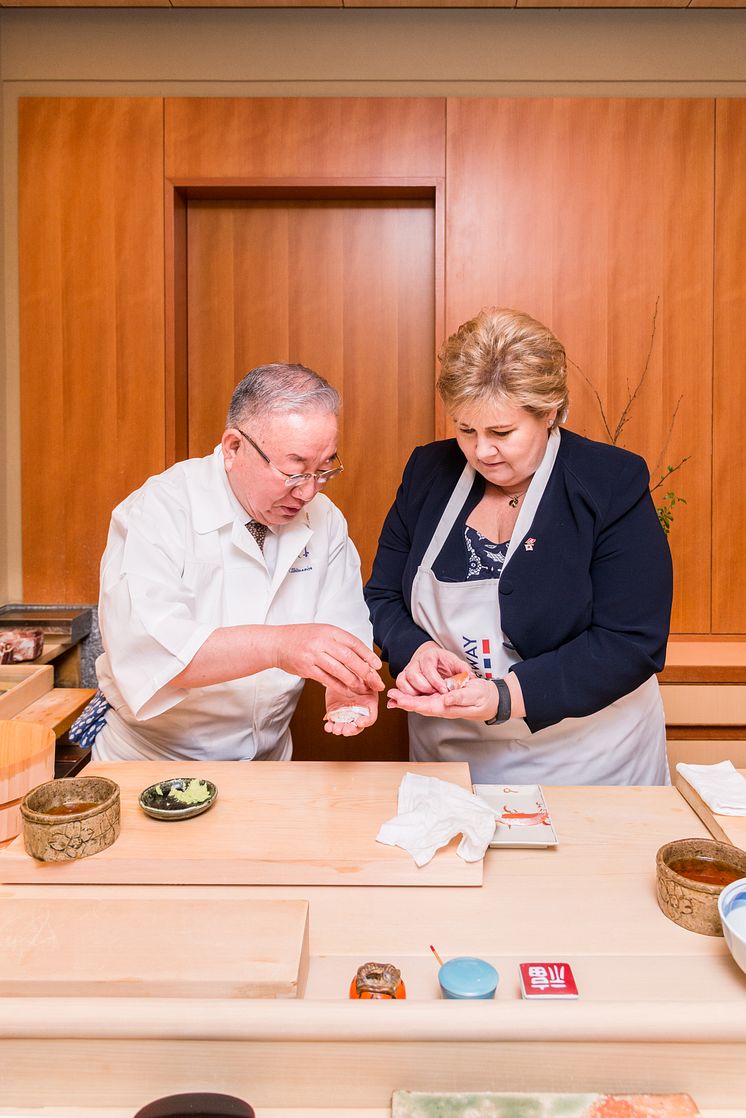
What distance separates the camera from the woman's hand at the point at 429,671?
1719mm

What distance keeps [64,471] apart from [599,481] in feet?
7.55

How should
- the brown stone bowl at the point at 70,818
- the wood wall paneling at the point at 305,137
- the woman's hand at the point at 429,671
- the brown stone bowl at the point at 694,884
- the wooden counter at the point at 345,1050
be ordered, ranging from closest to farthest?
the wooden counter at the point at 345,1050 < the brown stone bowl at the point at 694,884 < the brown stone bowl at the point at 70,818 < the woman's hand at the point at 429,671 < the wood wall paneling at the point at 305,137

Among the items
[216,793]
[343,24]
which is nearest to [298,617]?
[216,793]

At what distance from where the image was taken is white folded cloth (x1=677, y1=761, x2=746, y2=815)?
4.86 ft

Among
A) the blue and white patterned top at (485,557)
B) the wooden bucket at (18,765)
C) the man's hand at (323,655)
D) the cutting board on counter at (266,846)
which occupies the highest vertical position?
the blue and white patterned top at (485,557)

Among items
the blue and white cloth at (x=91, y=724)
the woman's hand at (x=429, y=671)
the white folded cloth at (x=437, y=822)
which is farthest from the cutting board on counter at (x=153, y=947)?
the blue and white cloth at (x=91, y=724)

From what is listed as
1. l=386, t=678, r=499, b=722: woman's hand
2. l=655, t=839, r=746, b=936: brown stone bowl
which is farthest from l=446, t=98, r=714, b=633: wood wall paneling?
l=655, t=839, r=746, b=936: brown stone bowl

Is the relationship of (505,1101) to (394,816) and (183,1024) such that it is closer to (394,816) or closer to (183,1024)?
(183,1024)

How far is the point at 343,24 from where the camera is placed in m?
3.18

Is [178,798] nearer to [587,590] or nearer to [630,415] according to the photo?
[587,590]

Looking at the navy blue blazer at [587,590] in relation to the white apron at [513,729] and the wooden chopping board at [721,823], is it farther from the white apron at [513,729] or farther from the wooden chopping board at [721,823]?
the wooden chopping board at [721,823]

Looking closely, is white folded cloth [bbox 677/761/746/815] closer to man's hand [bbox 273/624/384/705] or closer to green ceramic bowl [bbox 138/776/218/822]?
man's hand [bbox 273/624/384/705]

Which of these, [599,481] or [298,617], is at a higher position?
[599,481]

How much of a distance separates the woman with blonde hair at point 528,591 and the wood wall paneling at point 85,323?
170cm
